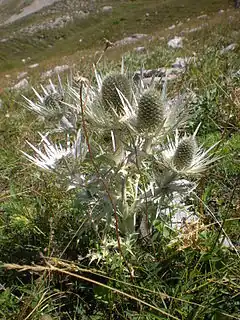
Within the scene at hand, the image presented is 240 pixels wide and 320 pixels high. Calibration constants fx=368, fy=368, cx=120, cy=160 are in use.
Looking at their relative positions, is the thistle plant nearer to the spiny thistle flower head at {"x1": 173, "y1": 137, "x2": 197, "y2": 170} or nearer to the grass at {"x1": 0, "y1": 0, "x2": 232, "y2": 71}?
the spiny thistle flower head at {"x1": 173, "y1": 137, "x2": 197, "y2": 170}

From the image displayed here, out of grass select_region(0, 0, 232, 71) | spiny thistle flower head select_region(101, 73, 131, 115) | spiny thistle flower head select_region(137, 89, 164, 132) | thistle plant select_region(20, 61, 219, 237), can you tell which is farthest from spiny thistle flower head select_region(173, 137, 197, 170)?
grass select_region(0, 0, 232, 71)

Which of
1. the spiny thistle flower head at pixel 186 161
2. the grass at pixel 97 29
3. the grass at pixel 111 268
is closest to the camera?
the grass at pixel 111 268

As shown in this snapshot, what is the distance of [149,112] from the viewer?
69.0 inches

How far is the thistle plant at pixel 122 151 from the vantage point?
5.85ft

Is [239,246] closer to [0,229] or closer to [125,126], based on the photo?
[125,126]

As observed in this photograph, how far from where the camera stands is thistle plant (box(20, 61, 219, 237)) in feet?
5.85

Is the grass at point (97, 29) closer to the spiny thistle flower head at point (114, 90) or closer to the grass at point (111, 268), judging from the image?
the grass at point (111, 268)

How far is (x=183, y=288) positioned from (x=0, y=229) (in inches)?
58.6

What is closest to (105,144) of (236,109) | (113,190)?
(113,190)

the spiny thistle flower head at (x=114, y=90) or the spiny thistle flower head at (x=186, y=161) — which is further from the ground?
the spiny thistle flower head at (x=114, y=90)

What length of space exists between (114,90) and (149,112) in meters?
0.24

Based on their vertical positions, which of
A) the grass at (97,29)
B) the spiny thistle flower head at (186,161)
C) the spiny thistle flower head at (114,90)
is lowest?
the grass at (97,29)

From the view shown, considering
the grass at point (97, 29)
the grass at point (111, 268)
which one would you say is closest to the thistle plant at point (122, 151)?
the grass at point (111, 268)

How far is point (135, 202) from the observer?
200 cm
